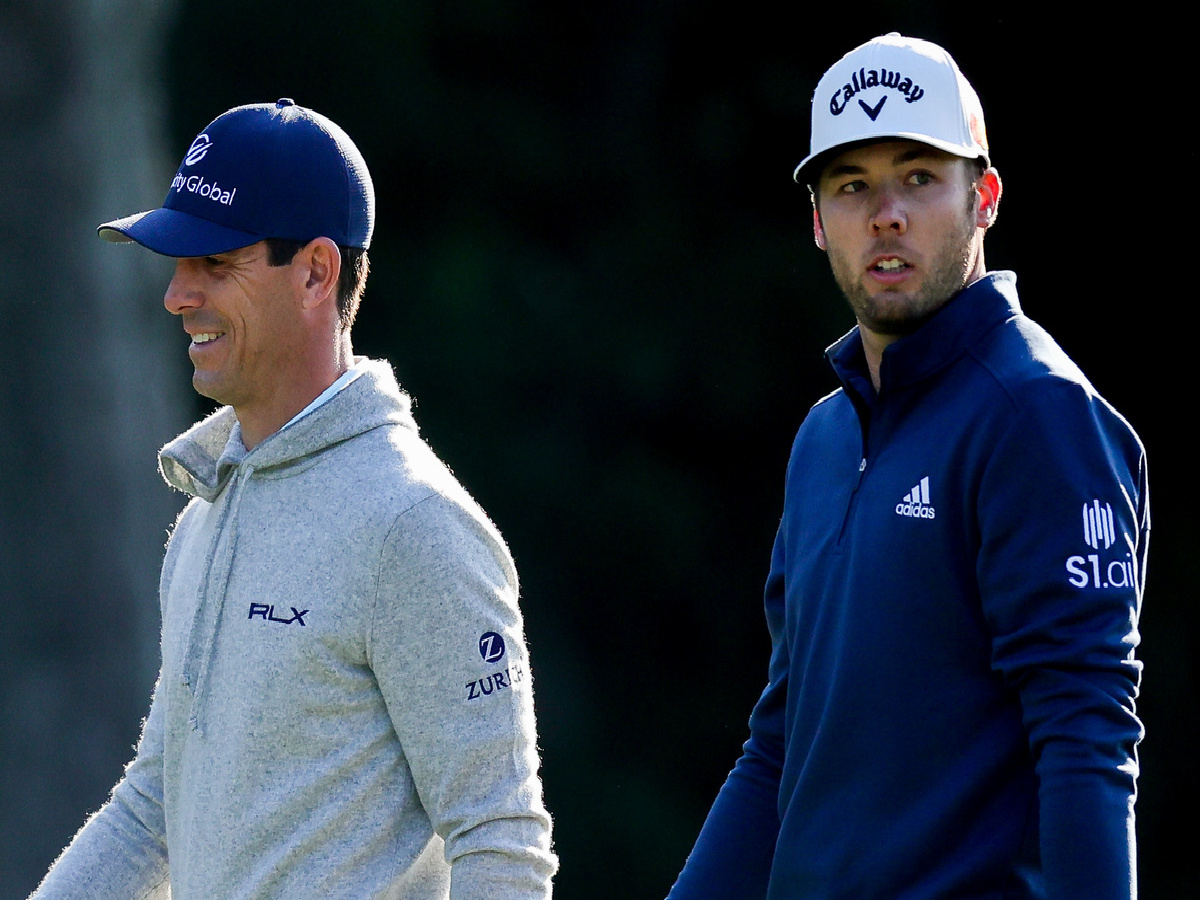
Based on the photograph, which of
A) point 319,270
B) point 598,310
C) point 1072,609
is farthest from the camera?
point 598,310

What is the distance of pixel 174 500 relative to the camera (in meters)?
5.26

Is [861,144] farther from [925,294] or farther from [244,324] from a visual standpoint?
[244,324]

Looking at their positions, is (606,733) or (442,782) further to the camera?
(606,733)

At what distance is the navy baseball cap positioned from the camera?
2217mm

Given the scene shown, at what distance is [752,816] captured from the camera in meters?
2.14

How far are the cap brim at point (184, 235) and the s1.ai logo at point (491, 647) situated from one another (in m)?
0.59

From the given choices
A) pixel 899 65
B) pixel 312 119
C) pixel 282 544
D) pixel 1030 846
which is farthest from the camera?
pixel 312 119

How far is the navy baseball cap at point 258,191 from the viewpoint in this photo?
222 centimetres

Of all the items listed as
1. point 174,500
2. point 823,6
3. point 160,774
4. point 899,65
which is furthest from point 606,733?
point 899,65

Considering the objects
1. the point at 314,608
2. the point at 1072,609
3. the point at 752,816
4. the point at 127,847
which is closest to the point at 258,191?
the point at 314,608

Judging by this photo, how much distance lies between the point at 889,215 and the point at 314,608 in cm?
79

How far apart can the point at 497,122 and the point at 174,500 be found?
148cm

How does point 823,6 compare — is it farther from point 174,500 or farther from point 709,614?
point 174,500

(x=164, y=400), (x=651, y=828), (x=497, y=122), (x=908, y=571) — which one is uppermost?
(x=497, y=122)
